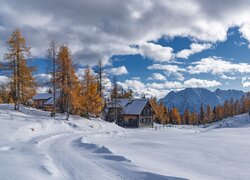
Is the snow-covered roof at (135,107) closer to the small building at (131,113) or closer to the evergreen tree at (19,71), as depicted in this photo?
the small building at (131,113)

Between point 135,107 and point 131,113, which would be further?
point 135,107

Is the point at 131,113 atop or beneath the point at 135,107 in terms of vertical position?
beneath

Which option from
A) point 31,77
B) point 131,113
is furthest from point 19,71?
point 131,113

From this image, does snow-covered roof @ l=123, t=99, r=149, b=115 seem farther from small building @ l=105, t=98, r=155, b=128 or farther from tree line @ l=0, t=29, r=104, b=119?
tree line @ l=0, t=29, r=104, b=119

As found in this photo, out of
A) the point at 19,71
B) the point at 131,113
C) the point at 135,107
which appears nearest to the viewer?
the point at 19,71

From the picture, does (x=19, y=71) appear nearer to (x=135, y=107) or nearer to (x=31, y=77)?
(x=31, y=77)

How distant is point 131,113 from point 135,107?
242 cm

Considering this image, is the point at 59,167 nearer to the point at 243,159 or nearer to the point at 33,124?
the point at 243,159

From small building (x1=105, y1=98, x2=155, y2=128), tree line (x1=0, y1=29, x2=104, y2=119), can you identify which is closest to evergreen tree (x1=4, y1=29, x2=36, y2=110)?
tree line (x1=0, y1=29, x2=104, y2=119)

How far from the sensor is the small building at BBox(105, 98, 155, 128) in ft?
222

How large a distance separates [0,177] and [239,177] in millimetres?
8963

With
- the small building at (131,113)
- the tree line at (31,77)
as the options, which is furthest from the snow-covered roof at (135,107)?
the tree line at (31,77)

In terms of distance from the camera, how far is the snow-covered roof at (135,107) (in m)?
68.1

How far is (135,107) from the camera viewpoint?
69625mm
